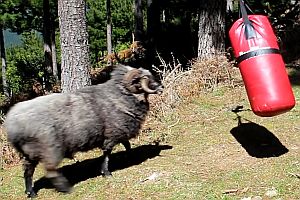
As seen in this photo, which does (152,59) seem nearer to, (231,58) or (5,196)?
(231,58)

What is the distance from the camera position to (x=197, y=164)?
292 inches

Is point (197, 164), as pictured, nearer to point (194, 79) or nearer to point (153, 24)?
point (194, 79)

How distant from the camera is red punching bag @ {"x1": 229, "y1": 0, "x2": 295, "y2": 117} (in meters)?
6.46

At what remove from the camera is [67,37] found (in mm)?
9344

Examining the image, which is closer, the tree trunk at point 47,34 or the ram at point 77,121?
the ram at point 77,121

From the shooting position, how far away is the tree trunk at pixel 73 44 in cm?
921

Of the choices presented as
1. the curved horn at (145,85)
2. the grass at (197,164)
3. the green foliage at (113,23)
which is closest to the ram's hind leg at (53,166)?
the grass at (197,164)

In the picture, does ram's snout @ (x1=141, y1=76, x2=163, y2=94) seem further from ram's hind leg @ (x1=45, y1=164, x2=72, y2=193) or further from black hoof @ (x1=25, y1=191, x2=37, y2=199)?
black hoof @ (x1=25, y1=191, x2=37, y2=199)

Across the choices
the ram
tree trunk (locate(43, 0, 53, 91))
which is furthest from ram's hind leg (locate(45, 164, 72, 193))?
tree trunk (locate(43, 0, 53, 91))

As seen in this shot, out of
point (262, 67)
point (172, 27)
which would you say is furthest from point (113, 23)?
point (262, 67)

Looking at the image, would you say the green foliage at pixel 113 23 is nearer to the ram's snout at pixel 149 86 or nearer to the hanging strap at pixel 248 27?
the ram's snout at pixel 149 86

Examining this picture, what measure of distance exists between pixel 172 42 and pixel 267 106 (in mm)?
11815

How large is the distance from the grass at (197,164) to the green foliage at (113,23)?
34.0 meters

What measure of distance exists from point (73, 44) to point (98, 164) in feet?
8.48
